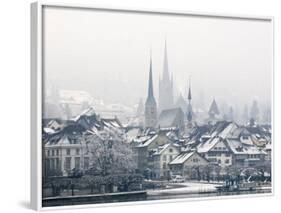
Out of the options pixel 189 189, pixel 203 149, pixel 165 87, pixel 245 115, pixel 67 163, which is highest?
pixel 165 87

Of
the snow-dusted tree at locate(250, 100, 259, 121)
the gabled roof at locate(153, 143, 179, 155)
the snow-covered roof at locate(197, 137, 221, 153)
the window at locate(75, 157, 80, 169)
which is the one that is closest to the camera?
the window at locate(75, 157, 80, 169)

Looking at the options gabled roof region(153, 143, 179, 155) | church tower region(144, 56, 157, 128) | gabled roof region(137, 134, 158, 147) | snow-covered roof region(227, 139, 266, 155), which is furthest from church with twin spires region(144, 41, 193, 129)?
snow-covered roof region(227, 139, 266, 155)

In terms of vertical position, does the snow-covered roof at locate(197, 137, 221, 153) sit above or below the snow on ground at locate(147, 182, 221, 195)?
above

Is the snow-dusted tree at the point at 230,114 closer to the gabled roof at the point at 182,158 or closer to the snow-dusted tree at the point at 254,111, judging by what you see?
the snow-dusted tree at the point at 254,111

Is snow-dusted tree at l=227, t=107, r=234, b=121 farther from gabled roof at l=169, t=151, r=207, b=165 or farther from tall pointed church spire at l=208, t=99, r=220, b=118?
gabled roof at l=169, t=151, r=207, b=165

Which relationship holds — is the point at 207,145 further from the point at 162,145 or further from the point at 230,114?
the point at 162,145

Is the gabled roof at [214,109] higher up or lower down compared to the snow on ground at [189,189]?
higher up

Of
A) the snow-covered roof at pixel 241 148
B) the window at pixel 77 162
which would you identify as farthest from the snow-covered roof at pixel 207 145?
the window at pixel 77 162

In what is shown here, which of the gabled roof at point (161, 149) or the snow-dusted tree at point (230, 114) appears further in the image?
the snow-dusted tree at point (230, 114)

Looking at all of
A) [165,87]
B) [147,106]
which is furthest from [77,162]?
[165,87]

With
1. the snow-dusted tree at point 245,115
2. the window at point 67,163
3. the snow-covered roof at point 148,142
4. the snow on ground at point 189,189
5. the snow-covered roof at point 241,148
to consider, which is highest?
the snow-dusted tree at point 245,115
